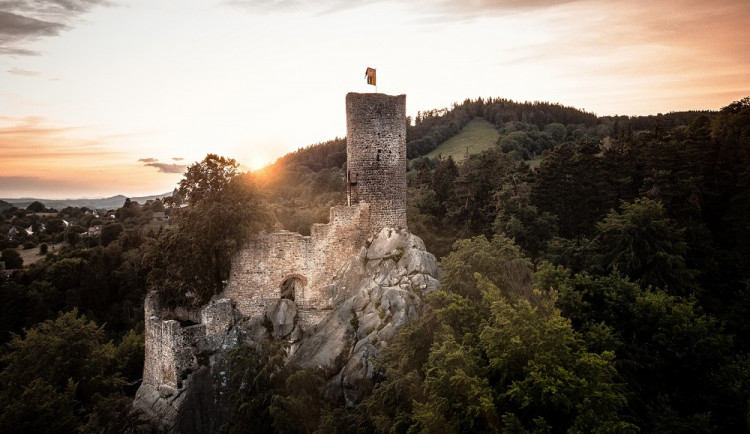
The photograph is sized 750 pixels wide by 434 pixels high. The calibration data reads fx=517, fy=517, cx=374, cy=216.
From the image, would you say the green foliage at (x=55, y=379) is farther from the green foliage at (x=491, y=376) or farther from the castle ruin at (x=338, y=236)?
the green foliage at (x=491, y=376)

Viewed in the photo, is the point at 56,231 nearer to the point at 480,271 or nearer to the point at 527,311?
the point at 480,271

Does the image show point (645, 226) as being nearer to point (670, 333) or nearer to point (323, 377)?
point (670, 333)

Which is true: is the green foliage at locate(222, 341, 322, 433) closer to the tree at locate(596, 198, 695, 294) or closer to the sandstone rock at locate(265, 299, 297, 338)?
the sandstone rock at locate(265, 299, 297, 338)

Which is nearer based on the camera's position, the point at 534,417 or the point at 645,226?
the point at 534,417

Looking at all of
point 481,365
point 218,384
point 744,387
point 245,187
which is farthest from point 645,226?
point 218,384

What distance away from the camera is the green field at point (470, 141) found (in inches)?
3612

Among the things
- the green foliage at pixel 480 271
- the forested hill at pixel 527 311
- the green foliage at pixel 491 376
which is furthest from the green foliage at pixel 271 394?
the green foliage at pixel 480 271

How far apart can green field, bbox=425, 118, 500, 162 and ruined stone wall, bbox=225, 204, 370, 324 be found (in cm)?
6330

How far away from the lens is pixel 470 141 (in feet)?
324

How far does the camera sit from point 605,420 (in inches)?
527

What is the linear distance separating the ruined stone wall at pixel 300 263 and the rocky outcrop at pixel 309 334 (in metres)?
0.36

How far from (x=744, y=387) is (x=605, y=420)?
24.8 feet

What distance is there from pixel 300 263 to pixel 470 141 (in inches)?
3092

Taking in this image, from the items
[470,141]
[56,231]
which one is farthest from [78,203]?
[470,141]
